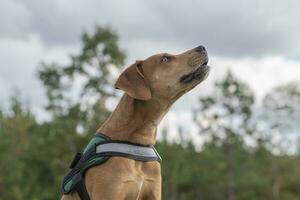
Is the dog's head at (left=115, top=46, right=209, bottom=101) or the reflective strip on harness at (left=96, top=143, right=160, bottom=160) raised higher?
the dog's head at (left=115, top=46, right=209, bottom=101)

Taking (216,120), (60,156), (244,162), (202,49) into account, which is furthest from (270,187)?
(202,49)

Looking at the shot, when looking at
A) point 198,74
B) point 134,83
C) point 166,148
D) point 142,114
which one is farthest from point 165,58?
point 166,148

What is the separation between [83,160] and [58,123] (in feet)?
112

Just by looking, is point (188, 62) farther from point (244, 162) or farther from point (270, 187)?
point (270, 187)

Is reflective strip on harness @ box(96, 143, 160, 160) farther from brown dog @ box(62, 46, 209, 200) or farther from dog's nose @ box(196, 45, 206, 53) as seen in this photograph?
dog's nose @ box(196, 45, 206, 53)

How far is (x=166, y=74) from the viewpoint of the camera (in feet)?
22.9

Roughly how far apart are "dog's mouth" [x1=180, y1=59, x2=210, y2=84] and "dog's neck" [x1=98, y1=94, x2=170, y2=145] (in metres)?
0.41

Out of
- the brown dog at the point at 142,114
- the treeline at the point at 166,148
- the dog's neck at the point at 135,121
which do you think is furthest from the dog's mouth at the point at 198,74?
the treeline at the point at 166,148

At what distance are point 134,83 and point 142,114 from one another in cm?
31

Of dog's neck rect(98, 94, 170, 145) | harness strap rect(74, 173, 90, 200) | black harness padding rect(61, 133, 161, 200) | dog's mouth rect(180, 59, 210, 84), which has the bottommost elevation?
harness strap rect(74, 173, 90, 200)

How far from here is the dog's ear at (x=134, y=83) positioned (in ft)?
21.9

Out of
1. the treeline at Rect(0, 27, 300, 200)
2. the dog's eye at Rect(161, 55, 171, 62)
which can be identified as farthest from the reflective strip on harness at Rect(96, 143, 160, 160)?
the treeline at Rect(0, 27, 300, 200)

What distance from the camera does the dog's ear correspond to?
6.68m

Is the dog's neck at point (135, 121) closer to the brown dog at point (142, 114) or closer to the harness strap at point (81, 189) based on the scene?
the brown dog at point (142, 114)
